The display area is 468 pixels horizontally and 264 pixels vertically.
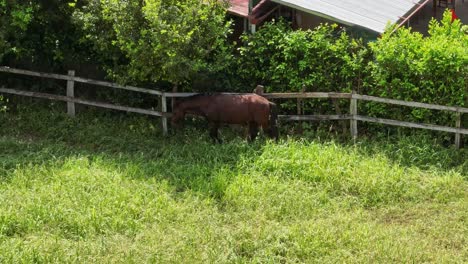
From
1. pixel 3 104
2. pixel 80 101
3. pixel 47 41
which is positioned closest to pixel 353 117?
pixel 80 101

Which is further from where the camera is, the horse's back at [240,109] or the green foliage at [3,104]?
the green foliage at [3,104]

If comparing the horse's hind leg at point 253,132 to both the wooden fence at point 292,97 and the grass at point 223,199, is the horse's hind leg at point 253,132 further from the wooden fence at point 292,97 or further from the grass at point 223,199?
the wooden fence at point 292,97

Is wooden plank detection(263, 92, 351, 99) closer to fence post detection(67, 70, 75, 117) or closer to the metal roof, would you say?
the metal roof

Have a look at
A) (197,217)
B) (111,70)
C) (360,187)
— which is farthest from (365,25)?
(197,217)

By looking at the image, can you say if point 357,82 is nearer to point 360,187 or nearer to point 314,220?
point 360,187

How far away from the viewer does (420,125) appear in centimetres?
1043

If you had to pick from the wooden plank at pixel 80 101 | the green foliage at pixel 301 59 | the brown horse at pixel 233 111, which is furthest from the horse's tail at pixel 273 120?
the wooden plank at pixel 80 101

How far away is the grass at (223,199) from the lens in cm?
736

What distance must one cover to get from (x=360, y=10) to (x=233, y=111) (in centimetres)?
399

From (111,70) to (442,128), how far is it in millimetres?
5921

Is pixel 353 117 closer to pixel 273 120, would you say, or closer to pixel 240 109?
pixel 273 120

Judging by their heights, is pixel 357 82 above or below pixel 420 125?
above

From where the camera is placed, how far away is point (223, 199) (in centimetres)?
870

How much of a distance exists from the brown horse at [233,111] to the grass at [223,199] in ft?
1.16
